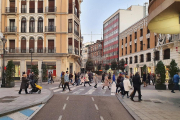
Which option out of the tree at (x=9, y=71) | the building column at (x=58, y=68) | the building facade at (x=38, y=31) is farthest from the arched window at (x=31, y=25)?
the tree at (x=9, y=71)

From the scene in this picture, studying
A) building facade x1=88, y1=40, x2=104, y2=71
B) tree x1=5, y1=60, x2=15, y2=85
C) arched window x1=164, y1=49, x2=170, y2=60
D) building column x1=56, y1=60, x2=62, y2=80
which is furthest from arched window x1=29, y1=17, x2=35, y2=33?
building facade x1=88, y1=40, x2=104, y2=71

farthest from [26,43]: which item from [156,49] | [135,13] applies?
[135,13]

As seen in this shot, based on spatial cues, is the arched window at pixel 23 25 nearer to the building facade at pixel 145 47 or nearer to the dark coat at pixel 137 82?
the building facade at pixel 145 47

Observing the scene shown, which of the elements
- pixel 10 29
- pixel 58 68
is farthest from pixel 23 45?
pixel 58 68

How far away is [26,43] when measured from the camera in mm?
39656

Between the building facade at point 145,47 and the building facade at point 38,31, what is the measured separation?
15.0 m

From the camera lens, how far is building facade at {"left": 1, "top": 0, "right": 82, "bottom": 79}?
39156 millimetres

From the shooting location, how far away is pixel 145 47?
43.9 metres

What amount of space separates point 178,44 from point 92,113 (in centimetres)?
2468

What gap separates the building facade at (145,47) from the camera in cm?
3368

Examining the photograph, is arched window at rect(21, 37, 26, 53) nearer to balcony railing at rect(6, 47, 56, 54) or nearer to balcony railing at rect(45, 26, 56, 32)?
balcony railing at rect(6, 47, 56, 54)

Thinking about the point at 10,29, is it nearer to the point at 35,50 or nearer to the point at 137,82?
the point at 35,50

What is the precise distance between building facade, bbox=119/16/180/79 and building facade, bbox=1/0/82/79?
14958mm

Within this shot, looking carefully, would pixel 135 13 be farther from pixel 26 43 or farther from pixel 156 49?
pixel 26 43
